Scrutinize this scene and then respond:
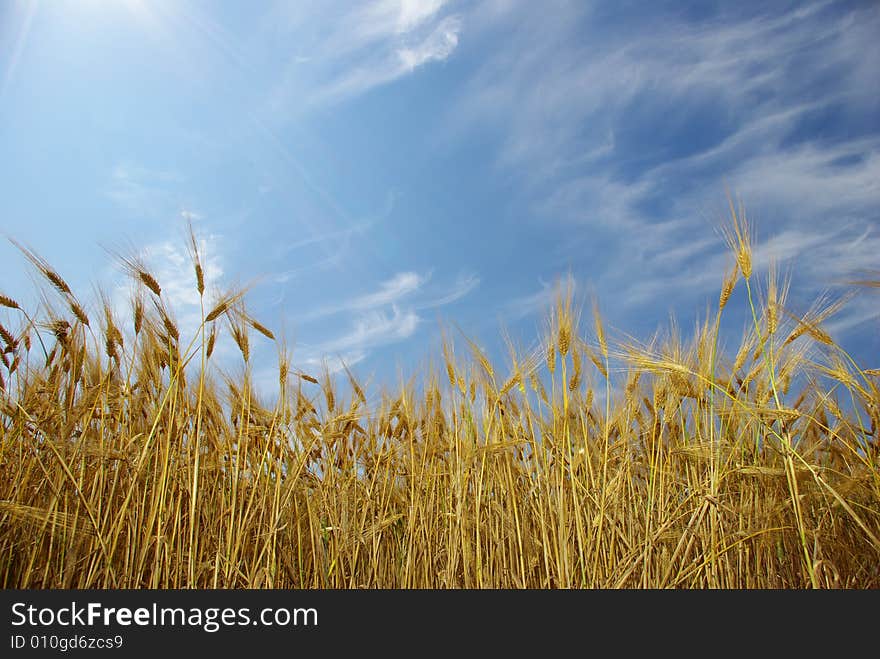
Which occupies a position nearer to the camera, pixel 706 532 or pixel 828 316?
pixel 706 532

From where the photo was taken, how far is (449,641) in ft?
6.81

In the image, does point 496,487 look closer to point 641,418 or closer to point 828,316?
point 641,418

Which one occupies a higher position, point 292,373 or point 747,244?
point 747,244

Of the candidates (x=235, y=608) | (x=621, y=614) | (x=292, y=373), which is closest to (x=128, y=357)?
(x=292, y=373)

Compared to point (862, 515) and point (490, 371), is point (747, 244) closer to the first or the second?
point (490, 371)

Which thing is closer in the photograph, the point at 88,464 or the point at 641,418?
the point at 88,464

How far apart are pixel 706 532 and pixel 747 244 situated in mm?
1313

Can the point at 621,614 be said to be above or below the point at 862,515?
below

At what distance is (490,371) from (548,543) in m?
0.88

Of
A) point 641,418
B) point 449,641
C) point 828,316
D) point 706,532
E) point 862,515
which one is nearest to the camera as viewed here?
point 449,641

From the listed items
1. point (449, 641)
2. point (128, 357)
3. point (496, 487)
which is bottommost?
point (449, 641)

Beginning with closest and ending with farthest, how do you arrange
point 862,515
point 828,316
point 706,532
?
point 706,532 < point 828,316 < point 862,515

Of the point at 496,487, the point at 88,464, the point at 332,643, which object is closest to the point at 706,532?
the point at 496,487

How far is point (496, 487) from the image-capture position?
3.10 m
